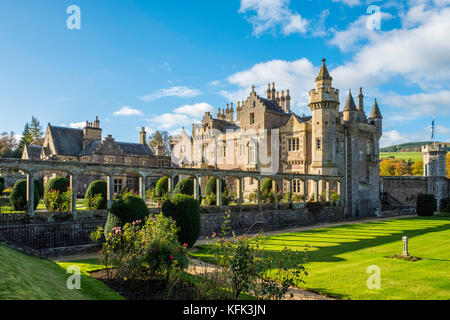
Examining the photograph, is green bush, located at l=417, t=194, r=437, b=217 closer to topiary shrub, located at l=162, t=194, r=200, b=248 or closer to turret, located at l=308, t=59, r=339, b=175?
turret, located at l=308, t=59, r=339, b=175

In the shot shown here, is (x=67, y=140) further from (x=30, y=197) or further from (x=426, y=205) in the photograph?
(x=426, y=205)

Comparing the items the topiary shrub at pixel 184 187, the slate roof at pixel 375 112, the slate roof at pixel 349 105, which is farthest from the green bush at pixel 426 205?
the topiary shrub at pixel 184 187

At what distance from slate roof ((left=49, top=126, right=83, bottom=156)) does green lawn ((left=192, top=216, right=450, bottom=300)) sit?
32950 millimetres

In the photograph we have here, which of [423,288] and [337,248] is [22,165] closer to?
[337,248]

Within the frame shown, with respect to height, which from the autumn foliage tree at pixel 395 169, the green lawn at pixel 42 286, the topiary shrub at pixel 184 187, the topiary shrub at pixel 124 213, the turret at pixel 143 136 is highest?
the turret at pixel 143 136

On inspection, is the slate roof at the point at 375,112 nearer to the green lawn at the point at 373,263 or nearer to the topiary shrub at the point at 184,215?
the green lawn at the point at 373,263

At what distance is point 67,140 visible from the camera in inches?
1667

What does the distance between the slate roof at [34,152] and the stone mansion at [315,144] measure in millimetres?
22708

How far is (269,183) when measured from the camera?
103ft

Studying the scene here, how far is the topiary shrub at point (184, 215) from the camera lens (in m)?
13.7

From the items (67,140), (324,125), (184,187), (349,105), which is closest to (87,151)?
(67,140)

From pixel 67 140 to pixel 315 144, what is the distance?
31864 mm

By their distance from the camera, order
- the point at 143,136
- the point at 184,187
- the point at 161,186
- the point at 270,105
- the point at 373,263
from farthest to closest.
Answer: the point at 143,136 → the point at 270,105 → the point at 161,186 → the point at 184,187 → the point at 373,263

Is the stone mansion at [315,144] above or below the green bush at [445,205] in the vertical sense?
above
